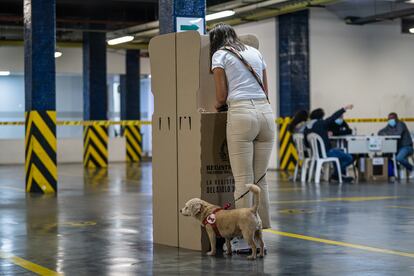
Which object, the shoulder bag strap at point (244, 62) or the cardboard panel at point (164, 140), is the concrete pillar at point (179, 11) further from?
the shoulder bag strap at point (244, 62)

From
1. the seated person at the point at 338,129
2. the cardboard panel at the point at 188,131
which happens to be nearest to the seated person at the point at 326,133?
the seated person at the point at 338,129

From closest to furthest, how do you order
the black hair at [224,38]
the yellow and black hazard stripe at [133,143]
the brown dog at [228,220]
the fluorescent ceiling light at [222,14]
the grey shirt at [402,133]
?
the brown dog at [228,220], the black hair at [224,38], the grey shirt at [402,133], the fluorescent ceiling light at [222,14], the yellow and black hazard stripe at [133,143]

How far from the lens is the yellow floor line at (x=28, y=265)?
18.9 ft

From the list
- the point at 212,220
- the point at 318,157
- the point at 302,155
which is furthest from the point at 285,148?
the point at 212,220

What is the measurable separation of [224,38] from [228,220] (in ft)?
4.94

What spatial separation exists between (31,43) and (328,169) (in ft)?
20.6

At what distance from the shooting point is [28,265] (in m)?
6.10

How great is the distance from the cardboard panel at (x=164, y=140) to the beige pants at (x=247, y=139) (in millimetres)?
768

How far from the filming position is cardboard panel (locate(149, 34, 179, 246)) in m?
7.09

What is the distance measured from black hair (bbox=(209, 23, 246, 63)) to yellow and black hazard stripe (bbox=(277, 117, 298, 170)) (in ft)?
48.1

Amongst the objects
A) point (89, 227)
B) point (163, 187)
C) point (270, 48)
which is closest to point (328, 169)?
point (270, 48)

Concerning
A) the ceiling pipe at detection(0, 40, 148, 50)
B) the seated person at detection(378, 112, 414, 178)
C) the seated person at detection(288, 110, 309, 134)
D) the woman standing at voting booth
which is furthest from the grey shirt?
the ceiling pipe at detection(0, 40, 148, 50)

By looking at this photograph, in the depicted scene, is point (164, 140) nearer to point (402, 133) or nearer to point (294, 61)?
point (402, 133)

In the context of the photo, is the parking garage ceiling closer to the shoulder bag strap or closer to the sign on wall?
the sign on wall
